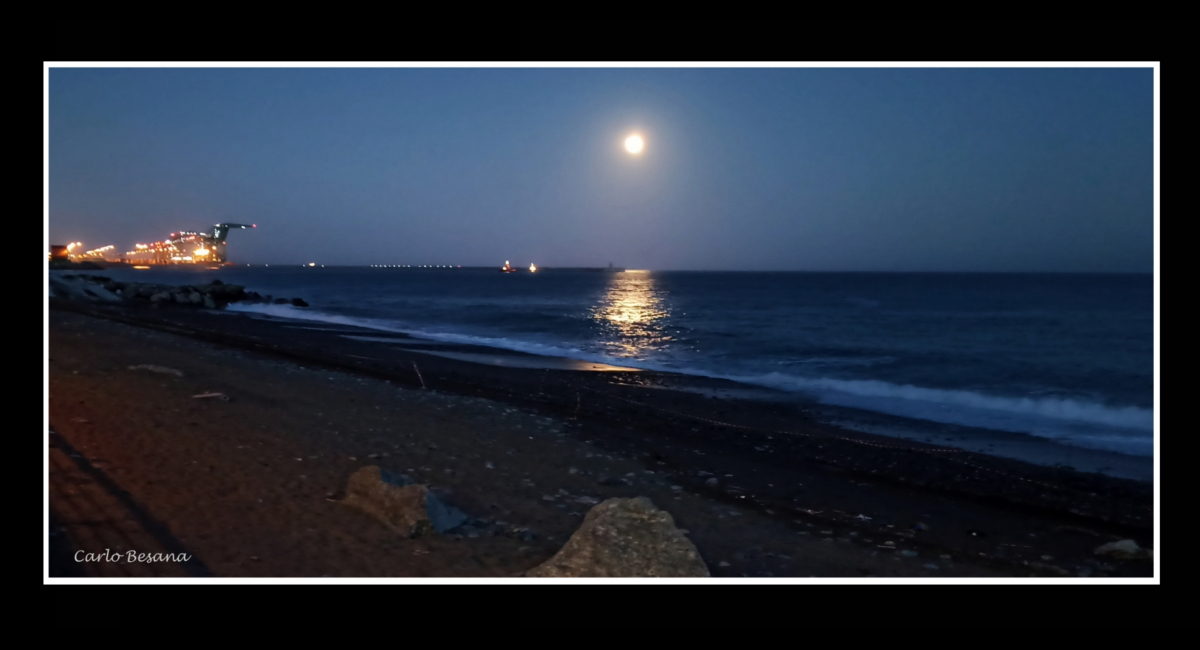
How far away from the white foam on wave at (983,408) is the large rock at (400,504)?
956 cm

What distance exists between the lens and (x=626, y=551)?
3.99 metres

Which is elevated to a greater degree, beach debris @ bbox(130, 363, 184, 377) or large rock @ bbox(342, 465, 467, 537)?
beach debris @ bbox(130, 363, 184, 377)

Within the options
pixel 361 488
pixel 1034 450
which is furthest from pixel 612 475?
pixel 1034 450

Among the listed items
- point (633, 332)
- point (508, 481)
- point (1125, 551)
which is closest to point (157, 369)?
point (508, 481)

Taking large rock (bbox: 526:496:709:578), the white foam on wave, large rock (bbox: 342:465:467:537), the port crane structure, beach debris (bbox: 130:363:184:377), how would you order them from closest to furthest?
large rock (bbox: 526:496:709:578) → large rock (bbox: 342:465:467:537) → beach debris (bbox: 130:363:184:377) → the white foam on wave → the port crane structure

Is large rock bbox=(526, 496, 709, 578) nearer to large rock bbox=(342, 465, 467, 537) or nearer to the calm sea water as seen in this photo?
large rock bbox=(342, 465, 467, 537)

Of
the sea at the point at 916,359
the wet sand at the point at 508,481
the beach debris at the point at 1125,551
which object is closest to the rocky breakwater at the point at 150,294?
the sea at the point at 916,359

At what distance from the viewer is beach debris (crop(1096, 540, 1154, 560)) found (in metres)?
5.25

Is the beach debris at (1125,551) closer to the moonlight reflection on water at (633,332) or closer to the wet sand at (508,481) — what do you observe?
the wet sand at (508,481)

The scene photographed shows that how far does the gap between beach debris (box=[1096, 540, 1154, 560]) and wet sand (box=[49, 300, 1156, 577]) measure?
123mm

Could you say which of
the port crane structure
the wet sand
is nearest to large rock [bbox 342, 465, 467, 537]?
the wet sand

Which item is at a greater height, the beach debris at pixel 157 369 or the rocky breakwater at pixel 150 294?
the rocky breakwater at pixel 150 294

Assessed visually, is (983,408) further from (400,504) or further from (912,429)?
(400,504)

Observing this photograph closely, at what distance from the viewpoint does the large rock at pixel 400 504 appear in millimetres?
4602
